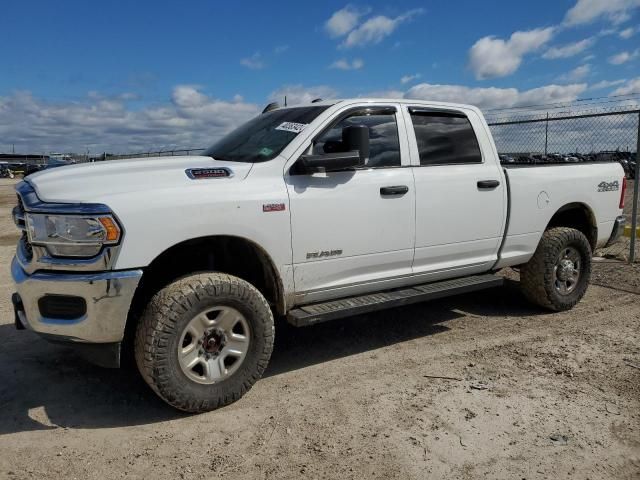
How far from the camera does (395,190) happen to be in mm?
4156

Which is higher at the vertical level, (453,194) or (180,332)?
(453,194)

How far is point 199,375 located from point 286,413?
0.62 m

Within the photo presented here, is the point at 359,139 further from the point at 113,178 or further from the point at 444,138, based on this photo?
the point at 113,178

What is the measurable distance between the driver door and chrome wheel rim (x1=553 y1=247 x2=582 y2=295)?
83.6 inches

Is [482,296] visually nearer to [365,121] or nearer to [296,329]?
[296,329]

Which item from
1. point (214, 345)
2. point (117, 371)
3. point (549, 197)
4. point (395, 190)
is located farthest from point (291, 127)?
point (549, 197)

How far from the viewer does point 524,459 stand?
2.94 m

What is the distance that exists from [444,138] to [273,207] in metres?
1.90

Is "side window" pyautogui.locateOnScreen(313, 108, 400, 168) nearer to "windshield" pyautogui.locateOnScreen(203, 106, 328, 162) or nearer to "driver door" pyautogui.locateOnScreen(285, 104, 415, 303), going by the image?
"driver door" pyautogui.locateOnScreen(285, 104, 415, 303)

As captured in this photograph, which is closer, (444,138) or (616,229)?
(444,138)

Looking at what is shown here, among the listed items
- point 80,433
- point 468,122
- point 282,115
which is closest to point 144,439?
point 80,433

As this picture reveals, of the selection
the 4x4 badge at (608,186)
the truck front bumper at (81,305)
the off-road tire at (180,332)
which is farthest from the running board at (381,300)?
the 4x4 badge at (608,186)

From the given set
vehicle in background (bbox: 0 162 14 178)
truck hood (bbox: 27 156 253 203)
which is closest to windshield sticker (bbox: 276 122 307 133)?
truck hood (bbox: 27 156 253 203)

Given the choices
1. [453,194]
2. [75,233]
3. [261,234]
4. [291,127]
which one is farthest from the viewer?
[453,194]
